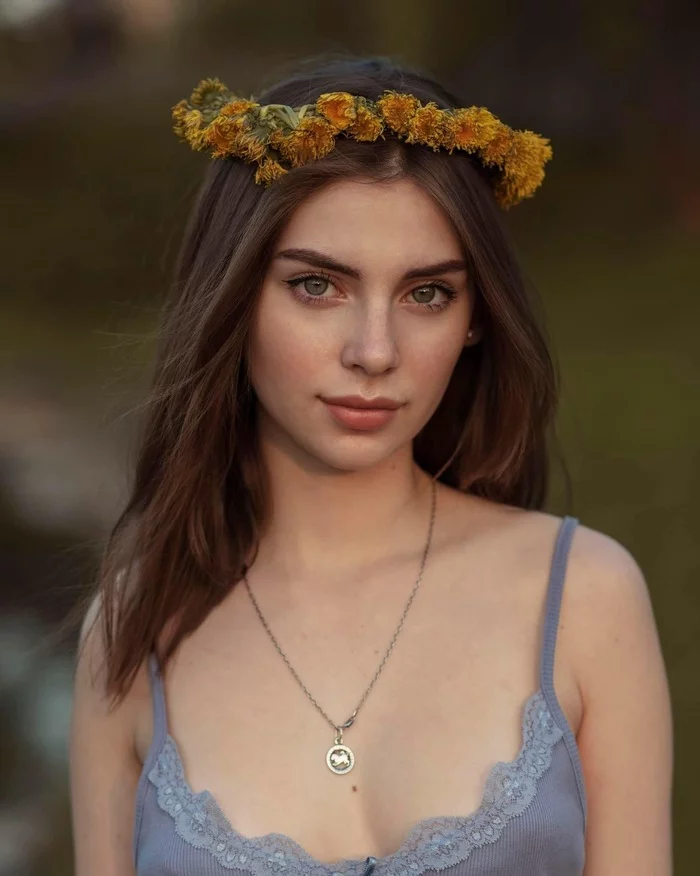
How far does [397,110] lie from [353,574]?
75 cm

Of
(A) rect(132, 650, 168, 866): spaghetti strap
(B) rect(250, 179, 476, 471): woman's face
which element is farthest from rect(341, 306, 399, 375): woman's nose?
(A) rect(132, 650, 168, 866): spaghetti strap

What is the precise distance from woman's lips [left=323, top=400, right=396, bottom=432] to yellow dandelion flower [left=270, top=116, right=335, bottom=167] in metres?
0.36

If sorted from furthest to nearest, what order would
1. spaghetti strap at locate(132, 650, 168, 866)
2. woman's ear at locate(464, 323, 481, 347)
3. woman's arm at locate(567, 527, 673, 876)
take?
woman's ear at locate(464, 323, 481, 347) < spaghetti strap at locate(132, 650, 168, 866) < woman's arm at locate(567, 527, 673, 876)

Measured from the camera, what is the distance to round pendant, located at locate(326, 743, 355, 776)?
1877 millimetres

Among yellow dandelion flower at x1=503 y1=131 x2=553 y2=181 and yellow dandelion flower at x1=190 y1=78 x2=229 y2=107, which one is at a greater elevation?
yellow dandelion flower at x1=190 y1=78 x2=229 y2=107

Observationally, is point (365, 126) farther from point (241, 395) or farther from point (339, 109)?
point (241, 395)

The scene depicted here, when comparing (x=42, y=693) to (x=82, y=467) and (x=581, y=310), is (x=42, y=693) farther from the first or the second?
(x=581, y=310)

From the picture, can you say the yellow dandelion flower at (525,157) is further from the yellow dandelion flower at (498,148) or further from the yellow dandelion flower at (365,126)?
the yellow dandelion flower at (365,126)

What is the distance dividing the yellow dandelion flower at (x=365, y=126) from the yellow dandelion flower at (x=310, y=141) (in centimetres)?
3

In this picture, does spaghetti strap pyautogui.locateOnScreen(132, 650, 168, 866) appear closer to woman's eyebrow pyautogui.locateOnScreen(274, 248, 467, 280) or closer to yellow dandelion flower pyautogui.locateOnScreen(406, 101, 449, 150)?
woman's eyebrow pyautogui.locateOnScreen(274, 248, 467, 280)

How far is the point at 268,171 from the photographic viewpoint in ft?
6.18

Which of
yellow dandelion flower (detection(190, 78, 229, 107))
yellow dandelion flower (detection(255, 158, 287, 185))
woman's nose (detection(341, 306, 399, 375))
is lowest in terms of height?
woman's nose (detection(341, 306, 399, 375))

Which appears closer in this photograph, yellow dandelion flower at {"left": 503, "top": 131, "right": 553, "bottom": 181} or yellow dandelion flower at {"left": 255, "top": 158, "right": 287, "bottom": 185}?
yellow dandelion flower at {"left": 255, "top": 158, "right": 287, "bottom": 185}

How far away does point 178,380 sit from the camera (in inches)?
79.8
